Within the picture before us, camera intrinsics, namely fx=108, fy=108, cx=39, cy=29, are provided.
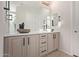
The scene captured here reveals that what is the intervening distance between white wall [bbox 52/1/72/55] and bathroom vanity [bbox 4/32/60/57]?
596mm

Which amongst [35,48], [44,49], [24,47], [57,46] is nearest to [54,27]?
[57,46]

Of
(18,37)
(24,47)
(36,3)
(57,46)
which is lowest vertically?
(57,46)

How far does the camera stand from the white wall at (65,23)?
4023 millimetres

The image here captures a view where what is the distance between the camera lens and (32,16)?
12.8 ft

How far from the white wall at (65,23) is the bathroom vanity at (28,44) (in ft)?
1.95

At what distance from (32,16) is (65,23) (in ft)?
4.40

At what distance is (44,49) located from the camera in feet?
11.7

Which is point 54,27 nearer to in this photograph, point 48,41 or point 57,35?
point 57,35

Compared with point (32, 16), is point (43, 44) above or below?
below

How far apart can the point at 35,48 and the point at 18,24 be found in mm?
887

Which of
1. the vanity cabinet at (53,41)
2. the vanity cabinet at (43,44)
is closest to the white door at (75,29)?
the vanity cabinet at (53,41)

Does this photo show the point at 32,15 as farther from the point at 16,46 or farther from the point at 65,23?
the point at 16,46

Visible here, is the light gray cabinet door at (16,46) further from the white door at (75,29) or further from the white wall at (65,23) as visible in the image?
the white wall at (65,23)

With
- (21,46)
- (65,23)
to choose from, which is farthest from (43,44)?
(65,23)
